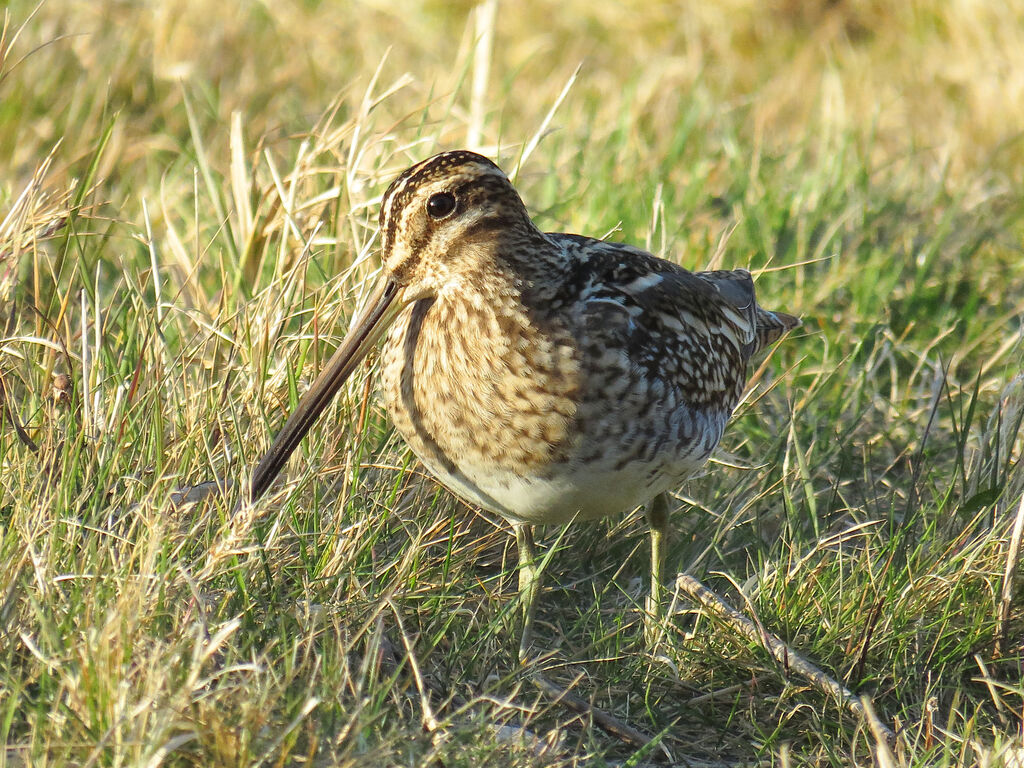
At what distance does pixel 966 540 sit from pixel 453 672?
146 centimetres

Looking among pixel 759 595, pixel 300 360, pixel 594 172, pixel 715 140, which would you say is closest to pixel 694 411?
pixel 759 595

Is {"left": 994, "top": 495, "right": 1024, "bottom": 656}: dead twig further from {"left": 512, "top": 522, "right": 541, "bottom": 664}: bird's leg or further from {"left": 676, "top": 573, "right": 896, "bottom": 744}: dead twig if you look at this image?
{"left": 512, "top": 522, "right": 541, "bottom": 664}: bird's leg

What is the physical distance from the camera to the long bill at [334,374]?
3197 mm

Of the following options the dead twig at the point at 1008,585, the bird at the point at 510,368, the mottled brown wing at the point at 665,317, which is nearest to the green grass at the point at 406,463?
the dead twig at the point at 1008,585

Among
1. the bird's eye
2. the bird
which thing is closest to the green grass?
the bird

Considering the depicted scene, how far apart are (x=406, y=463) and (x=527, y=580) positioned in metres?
0.47

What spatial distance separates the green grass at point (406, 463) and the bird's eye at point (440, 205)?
0.52 metres

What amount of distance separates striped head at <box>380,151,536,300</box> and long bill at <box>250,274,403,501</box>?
0.06 meters

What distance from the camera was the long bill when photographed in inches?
126

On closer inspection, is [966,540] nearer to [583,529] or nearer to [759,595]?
[759,595]

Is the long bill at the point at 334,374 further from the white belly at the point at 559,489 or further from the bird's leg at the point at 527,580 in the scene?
the bird's leg at the point at 527,580

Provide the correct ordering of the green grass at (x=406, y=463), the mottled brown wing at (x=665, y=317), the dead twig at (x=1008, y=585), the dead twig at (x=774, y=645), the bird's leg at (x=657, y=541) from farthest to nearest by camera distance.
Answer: the bird's leg at (x=657, y=541) < the mottled brown wing at (x=665, y=317) < the dead twig at (x=1008, y=585) < the dead twig at (x=774, y=645) < the green grass at (x=406, y=463)

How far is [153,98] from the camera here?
19.1 feet

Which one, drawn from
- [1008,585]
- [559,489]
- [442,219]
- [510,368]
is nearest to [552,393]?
[510,368]
